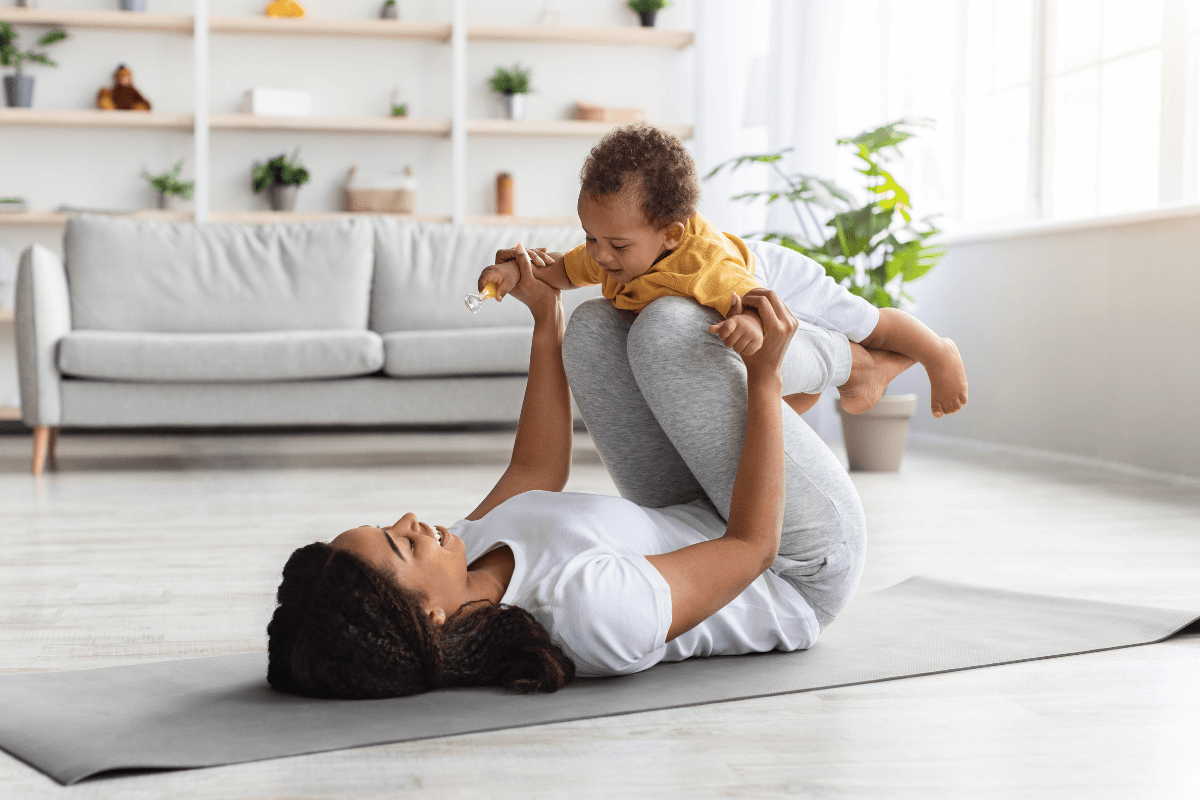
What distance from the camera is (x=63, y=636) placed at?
5.27ft

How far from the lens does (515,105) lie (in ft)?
17.5

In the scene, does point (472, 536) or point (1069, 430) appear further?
point (1069, 430)

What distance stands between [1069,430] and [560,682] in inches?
109

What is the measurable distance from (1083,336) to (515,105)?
287 cm

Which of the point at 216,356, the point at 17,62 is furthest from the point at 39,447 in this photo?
the point at 17,62

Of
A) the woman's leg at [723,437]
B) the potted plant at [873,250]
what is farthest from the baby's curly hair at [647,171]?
the potted plant at [873,250]

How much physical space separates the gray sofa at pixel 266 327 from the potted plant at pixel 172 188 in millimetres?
1070

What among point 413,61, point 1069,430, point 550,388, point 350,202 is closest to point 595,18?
point 413,61

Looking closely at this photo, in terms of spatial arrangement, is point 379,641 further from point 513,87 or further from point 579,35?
point 579,35

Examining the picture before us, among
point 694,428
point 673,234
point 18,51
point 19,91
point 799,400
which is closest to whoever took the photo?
point 694,428

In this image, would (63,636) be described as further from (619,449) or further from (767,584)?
(767,584)

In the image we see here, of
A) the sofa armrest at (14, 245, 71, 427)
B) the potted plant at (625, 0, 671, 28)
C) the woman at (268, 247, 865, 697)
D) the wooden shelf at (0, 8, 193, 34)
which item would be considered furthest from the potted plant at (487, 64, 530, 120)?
the woman at (268, 247, 865, 697)

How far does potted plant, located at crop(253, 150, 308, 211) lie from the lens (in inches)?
202

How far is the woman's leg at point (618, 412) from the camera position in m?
1.52
